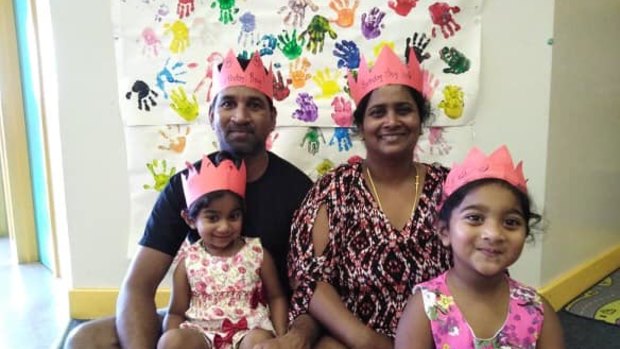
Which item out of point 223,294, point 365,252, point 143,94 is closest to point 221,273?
point 223,294

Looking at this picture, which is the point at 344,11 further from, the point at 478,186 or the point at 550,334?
the point at 550,334

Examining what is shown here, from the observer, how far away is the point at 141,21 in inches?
88.3

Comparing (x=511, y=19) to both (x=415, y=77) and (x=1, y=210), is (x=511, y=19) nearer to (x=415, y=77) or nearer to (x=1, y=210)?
(x=415, y=77)

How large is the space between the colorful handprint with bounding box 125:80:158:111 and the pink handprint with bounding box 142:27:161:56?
13cm

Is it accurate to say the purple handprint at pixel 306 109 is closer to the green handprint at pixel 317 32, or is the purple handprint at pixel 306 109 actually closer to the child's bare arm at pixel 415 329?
the green handprint at pixel 317 32

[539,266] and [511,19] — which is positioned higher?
[511,19]

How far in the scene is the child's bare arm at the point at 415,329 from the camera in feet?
3.98

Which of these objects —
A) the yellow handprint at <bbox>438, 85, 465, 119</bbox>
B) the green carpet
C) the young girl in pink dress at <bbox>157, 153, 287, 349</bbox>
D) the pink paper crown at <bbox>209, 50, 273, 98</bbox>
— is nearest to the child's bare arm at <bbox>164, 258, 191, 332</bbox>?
the young girl in pink dress at <bbox>157, 153, 287, 349</bbox>

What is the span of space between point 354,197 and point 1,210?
3.71 m

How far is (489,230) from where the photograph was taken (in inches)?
45.1

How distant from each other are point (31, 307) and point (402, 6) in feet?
7.39

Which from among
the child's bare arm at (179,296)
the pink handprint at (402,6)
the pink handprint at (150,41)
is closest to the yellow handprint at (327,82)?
the pink handprint at (402,6)

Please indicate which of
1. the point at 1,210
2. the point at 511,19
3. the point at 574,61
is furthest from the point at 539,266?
the point at 1,210

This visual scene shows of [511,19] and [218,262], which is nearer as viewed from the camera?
[218,262]
